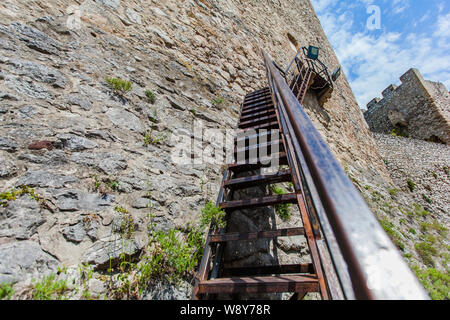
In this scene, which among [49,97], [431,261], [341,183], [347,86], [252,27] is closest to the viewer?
[341,183]

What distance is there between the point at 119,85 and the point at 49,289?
6.62 ft

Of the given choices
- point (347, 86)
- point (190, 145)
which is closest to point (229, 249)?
point (190, 145)

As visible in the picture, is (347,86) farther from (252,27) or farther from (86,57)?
(86,57)

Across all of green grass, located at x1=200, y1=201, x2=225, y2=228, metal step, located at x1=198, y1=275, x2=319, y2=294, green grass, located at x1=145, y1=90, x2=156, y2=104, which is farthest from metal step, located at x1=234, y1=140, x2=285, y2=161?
metal step, located at x1=198, y1=275, x2=319, y2=294

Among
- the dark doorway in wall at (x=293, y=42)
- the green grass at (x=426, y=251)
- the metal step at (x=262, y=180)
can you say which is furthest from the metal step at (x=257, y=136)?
the dark doorway in wall at (x=293, y=42)

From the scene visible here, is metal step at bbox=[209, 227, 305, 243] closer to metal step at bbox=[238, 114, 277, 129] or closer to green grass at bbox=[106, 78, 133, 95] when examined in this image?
green grass at bbox=[106, 78, 133, 95]

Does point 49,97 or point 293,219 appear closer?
point 49,97

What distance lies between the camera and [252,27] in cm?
621

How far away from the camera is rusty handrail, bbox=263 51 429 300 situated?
33cm

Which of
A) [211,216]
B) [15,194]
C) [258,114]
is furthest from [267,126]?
[15,194]

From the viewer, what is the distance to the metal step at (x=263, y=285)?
1.33m

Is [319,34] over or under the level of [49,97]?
over

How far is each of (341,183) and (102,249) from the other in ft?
4.73

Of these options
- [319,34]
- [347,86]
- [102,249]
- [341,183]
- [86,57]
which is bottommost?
[102,249]
